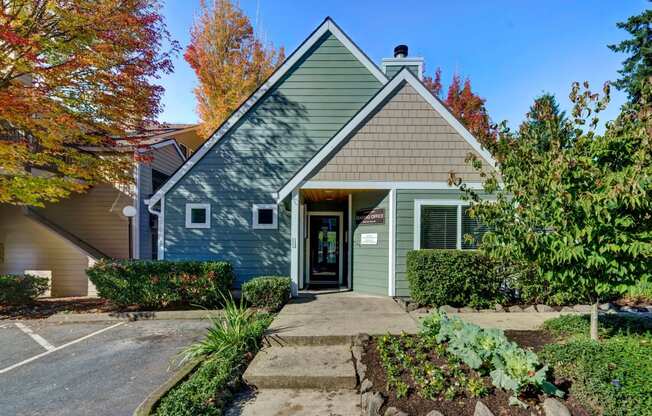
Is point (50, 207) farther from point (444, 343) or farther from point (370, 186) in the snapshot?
point (444, 343)

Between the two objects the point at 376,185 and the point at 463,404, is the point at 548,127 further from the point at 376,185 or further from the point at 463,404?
the point at 376,185

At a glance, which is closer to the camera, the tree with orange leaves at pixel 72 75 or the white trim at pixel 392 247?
the tree with orange leaves at pixel 72 75

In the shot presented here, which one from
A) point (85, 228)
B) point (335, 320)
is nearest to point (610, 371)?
point (335, 320)

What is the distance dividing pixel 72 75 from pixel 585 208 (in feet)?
34.2

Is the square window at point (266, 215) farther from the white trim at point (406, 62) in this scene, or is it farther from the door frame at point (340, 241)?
the white trim at point (406, 62)

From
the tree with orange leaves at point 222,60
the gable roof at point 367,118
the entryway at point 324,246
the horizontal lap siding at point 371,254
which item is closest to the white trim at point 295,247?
the gable roof at point 367,118

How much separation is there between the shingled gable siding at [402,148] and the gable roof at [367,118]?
0.11 meters

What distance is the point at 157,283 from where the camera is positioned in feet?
25.7

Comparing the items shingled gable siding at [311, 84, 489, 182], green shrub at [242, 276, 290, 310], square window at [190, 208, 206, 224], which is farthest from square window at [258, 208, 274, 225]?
green shrub at [242, 276, 290, 310]

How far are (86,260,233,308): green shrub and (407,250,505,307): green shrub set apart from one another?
15.8 feet

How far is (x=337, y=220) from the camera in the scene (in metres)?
10.2

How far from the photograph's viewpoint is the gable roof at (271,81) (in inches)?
360

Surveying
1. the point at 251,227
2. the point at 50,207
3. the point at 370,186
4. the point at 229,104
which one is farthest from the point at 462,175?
the point at 50,207

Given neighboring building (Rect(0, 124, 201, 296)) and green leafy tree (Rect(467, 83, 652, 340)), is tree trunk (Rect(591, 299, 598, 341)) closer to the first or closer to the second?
green leafy tree (Rect(467, 83, 652, 340))
